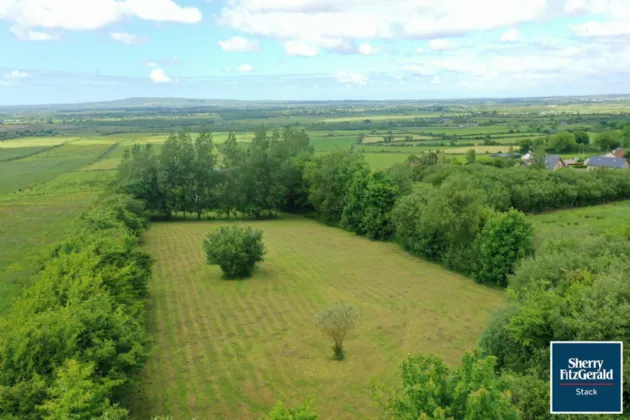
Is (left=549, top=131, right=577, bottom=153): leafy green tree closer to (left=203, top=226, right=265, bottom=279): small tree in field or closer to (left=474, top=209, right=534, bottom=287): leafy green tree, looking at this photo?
(left=474, top=209, right=534, bottom=287): leafy green tree

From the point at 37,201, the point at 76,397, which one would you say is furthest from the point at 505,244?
the point at 37,201

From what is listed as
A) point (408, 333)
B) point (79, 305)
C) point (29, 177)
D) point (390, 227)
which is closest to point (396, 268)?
point (390, 227)

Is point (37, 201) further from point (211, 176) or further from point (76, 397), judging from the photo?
point (76, 397)

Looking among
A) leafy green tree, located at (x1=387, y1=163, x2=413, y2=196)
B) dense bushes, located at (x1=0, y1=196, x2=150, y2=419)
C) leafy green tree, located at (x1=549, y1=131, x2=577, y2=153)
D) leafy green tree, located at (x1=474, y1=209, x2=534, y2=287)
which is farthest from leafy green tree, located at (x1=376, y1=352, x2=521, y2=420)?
leafy green tree, located at (x1=549, y1=131, x2=577, y2=153)

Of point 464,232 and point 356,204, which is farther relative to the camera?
point 356,204

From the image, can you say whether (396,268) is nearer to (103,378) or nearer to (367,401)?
(367,401)

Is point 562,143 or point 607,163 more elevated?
point 562,143

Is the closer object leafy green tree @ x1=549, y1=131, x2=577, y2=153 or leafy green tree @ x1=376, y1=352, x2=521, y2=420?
leafy green tree @ x1=376, y1=352, x2=521, y2=420

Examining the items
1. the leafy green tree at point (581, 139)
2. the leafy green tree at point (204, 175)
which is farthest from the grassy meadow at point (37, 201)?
the leafy green tree at point (581, 139)
